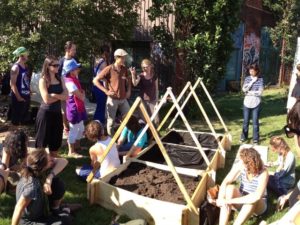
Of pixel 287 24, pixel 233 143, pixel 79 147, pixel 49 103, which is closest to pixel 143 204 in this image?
pixel 49 103

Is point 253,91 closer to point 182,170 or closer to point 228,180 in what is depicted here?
point 182,170

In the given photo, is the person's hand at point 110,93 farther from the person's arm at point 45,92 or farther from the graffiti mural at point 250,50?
the graffiti mural at point 250,50

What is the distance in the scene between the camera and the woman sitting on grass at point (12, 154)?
443cm

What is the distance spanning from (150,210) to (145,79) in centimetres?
376

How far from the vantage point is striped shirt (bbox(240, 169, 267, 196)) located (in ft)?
14.8

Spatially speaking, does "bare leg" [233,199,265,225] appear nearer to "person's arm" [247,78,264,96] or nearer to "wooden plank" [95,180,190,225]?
"wooden plank" [95,180,190,225]

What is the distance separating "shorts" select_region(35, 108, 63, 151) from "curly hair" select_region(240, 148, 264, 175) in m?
2.53

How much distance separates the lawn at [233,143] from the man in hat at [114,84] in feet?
2.78

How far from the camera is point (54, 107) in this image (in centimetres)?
545

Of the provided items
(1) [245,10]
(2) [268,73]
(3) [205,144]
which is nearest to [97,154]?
(3) [205,144]

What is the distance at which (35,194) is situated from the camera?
12.6 feet

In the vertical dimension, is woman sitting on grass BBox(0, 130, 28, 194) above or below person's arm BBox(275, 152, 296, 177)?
above

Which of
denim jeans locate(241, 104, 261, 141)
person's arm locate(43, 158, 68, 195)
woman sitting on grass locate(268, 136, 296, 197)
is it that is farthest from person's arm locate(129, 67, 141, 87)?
person's arm locate(43, 158, 68, 195)

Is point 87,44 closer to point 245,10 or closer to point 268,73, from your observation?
point 245,10
